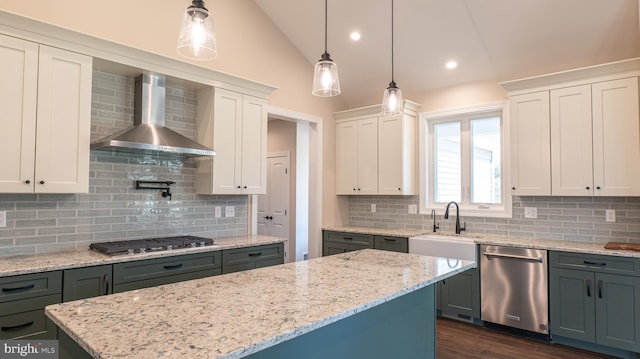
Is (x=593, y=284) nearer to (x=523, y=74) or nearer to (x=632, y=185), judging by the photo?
(x=632, y=185)

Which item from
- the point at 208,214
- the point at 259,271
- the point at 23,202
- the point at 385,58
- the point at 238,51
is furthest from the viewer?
the point at 385,58

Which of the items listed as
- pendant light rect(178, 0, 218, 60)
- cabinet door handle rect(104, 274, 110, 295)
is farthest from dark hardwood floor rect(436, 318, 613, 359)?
pendant light rect(178, 0, 218, 60)

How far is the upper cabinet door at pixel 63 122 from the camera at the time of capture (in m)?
2.60

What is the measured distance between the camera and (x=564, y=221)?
3.85 m

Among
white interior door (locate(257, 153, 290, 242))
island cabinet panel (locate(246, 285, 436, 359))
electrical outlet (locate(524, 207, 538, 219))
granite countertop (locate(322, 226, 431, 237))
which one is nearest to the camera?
island cabinet panel (locate(246, 285, 436, 359))

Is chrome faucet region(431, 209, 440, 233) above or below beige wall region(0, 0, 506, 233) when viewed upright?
below

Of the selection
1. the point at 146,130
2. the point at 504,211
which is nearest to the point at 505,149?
the point at 504,211

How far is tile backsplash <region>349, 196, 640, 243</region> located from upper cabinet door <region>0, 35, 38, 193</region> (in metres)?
4.01

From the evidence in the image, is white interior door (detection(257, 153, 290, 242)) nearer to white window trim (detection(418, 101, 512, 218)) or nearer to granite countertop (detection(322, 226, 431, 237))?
granite countertop (detection(322, 226, 431, 237))

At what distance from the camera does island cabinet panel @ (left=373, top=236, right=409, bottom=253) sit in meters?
4.30

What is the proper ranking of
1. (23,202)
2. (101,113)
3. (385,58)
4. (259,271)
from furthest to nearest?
1. (385,58)
2. (101,113)
3. (23,202)
4. (259,271)

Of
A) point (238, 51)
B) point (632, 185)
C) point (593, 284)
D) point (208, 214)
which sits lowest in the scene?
point (593, 284)

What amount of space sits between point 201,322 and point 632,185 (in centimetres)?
371

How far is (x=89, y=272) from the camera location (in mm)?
2500
